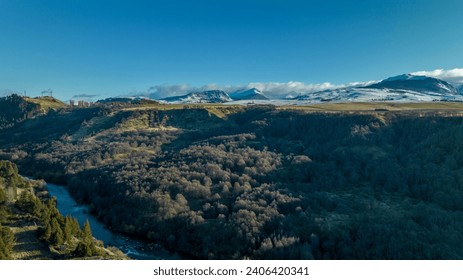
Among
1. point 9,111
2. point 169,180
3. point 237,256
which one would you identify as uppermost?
point 9,111

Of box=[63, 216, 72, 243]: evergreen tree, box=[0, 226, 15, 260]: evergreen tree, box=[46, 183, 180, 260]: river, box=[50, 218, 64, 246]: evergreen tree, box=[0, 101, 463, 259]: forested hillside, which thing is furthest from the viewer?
box=[46, 183, 180, 260]: river

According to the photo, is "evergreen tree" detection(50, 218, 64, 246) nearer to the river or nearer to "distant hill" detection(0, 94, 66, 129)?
the river

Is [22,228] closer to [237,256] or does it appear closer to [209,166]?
[237,256]

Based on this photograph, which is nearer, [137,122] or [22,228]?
[22,228]

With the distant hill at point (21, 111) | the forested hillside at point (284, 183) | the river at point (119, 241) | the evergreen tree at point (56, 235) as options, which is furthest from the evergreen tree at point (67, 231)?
the distant hill at point (21, 111)

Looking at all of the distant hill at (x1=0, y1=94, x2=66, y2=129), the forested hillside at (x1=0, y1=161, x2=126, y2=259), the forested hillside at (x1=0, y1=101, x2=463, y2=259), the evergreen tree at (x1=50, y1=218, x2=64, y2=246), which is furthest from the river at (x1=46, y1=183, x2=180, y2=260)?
the distant hill at (x1=0, y1=94, x2=66, y2=129)

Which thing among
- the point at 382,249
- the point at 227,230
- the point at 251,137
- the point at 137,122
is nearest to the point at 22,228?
the point at 227,230

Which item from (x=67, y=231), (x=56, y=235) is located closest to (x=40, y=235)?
(x=56, y=235)

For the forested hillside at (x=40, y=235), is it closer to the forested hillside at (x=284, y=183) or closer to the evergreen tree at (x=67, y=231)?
the evergreen tree at (x=67, y=231)
